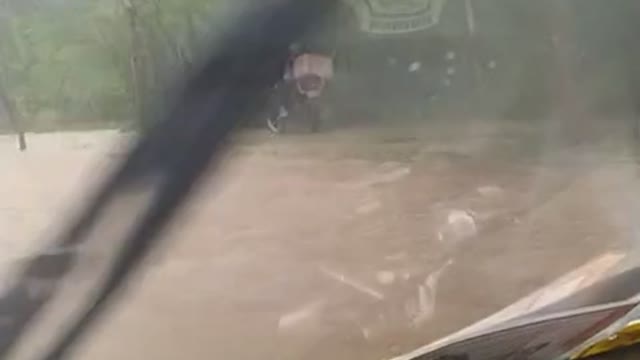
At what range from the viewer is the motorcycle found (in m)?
0.67

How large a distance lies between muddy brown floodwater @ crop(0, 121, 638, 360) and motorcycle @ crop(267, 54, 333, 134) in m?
0.03

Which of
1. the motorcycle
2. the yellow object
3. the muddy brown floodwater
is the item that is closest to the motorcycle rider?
the motorcycle

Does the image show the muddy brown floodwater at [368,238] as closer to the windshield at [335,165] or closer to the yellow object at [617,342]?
the windshield at [335,165]

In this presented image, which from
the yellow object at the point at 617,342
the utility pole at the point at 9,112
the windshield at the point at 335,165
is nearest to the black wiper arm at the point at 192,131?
the windshield at the point at 335,165

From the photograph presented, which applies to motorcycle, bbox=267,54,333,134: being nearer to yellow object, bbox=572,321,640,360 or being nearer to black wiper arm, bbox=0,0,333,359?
black wiper arm, bbox=0,0,333,359

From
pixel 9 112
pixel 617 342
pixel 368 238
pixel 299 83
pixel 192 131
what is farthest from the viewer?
pixel 368 238

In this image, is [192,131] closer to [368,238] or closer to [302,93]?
[302,93]

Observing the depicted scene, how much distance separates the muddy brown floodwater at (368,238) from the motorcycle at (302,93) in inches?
1.2

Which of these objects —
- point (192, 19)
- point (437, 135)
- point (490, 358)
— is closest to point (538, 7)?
point (437, 135)

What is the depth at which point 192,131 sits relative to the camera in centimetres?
58

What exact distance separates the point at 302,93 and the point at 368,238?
54 centimetres

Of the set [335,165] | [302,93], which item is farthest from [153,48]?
[335,165]

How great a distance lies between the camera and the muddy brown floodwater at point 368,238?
1015 millimetres

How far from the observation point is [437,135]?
1035 mm
